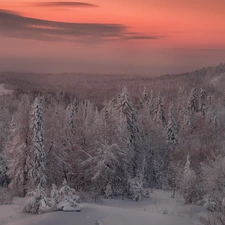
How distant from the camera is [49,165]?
4022 centimetres

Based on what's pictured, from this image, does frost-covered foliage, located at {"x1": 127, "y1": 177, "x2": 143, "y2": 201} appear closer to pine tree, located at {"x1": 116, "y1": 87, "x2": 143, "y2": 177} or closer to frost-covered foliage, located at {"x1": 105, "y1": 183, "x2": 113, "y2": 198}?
frost-covered foliage, located at {"x1": 105, "y1": 183, "x2": 113, "y2": 198}

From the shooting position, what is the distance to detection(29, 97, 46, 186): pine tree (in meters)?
37.0

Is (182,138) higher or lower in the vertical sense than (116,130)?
lower

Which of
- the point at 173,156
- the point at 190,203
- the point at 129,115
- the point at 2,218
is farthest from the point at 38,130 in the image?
the point at 173,156

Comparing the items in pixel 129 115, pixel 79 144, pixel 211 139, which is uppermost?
pixel 129 115

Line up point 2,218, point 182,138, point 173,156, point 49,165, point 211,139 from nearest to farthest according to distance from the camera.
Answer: point 2,218
point 49,165
point 173,156
point 182,138
point 211,139

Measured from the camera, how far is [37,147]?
37.3 meters

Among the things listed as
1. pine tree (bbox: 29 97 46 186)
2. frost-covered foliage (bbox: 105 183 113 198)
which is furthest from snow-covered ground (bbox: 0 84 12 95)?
frost-covered foliage (bbox: 105 183 113 198)

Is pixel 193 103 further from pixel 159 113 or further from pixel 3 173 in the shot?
pixel 3 173

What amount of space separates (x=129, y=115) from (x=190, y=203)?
49.7ft

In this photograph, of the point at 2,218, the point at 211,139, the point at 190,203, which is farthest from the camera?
the point at 211,139

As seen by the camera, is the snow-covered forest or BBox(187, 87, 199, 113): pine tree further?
BBox(187, 87, 199, 113): pine tree

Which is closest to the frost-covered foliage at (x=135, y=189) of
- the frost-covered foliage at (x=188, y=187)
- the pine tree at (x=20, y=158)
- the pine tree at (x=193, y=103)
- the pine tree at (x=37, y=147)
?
the frost-covered foliage at (x=188, y=187)

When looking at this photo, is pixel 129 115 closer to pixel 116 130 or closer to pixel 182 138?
pixel 116 130
